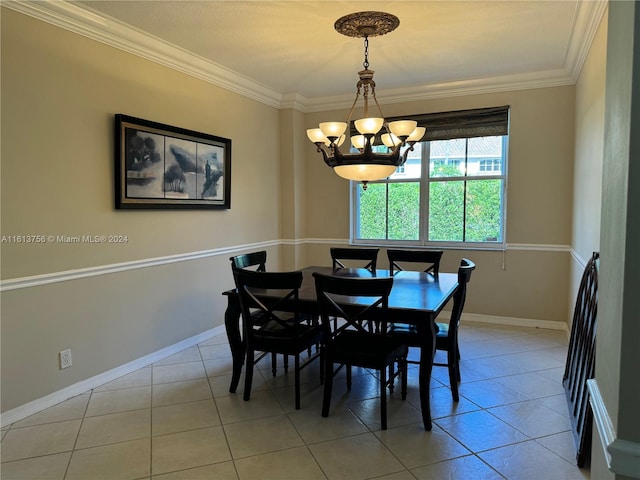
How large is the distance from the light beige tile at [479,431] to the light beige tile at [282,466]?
857 mm

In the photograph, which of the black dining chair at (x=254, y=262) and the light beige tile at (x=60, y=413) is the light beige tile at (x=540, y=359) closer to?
the black dining chair at (x=254, y=262)

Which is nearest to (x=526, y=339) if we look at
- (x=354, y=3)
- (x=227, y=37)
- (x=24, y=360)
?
(x=354, y=3)

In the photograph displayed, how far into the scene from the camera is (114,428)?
2.61m

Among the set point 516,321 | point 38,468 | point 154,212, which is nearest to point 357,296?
point 38,468

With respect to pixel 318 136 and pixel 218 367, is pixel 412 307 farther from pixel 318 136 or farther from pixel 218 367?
pixel 218 367

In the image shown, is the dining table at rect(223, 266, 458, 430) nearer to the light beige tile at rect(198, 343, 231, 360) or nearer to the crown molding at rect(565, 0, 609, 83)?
the light beige tile at rect(198, 343, 231, 360)

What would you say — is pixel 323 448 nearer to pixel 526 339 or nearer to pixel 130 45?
pixel 526 339

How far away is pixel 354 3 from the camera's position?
113 inches

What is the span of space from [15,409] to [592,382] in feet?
10.1

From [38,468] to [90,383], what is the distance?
98 centimetres

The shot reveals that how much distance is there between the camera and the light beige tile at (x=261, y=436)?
2.38 metres

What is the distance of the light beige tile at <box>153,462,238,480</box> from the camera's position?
213 centimetres

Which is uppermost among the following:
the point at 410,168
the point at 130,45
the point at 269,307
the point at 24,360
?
the point at 130,45

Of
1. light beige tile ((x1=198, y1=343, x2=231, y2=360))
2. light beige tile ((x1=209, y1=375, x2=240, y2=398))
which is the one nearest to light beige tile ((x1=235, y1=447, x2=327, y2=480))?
light beige tile ((x1=209, y1=375, x2=240, y2=398))
